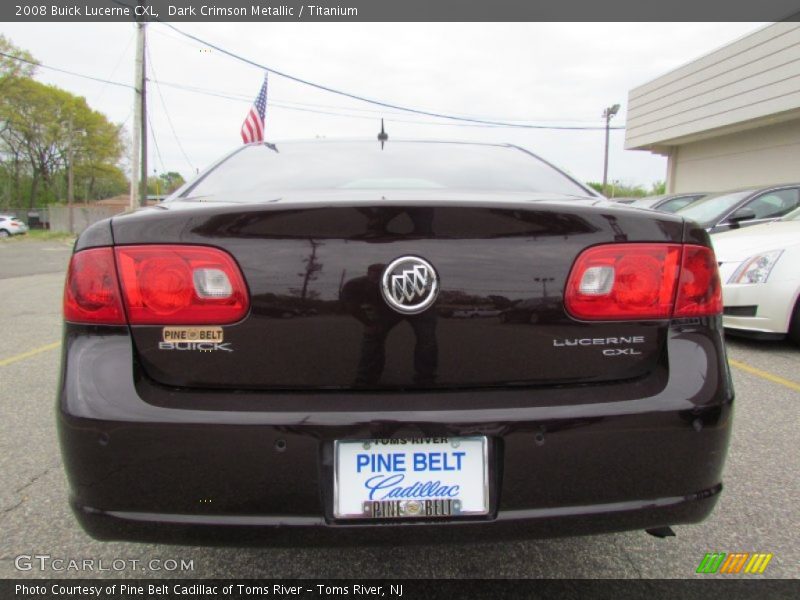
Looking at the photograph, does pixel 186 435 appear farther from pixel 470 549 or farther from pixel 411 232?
pixel 470 549

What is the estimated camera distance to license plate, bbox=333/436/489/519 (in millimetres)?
1321

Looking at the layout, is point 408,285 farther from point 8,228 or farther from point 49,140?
point 49,140

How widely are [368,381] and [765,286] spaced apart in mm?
4248

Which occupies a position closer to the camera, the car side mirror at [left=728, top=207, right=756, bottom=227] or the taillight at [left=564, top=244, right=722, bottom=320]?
the taillight at [left=564, top=244, right=722, bottom=320]

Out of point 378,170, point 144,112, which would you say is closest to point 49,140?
point 144,112

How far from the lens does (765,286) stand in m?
4.43

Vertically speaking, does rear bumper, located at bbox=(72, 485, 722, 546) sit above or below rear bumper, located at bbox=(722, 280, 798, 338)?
below

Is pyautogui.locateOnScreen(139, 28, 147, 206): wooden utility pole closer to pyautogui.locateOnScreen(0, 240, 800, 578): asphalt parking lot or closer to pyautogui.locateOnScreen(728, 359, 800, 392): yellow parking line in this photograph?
pyautogui.locateOnScreen(0, 240, 800, 578): asphalt parking lot

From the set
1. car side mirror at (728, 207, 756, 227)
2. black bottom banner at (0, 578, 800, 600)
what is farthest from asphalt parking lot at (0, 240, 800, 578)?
car side mirror at (728, 207, 756, 227)

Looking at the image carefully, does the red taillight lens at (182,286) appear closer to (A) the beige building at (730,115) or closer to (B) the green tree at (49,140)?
(A) the beige building at (730,115)

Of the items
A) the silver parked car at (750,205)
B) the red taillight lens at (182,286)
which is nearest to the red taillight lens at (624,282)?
the red taillight lens at (182,286)

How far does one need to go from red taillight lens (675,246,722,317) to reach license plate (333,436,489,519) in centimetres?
62

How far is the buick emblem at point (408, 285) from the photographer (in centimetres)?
132

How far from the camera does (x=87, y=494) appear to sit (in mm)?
1353
